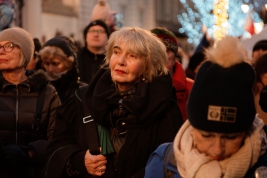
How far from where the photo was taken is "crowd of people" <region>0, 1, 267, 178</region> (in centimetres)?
338

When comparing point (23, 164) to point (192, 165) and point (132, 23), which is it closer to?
point (192, 165)

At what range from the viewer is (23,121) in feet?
19.3

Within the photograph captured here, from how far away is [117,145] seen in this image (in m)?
4.95

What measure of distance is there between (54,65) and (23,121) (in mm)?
1817

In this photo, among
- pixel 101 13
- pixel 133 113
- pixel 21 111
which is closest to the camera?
pixel 133 113

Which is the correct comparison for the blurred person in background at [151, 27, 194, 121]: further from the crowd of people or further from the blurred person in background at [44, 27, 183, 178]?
the blurred person in background at [44, 27, 183, 178]

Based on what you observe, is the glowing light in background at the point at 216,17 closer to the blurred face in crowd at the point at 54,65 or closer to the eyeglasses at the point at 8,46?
the blurred face in crowd at the point at 54,65

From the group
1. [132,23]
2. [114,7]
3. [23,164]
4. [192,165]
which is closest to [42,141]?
[23,164]

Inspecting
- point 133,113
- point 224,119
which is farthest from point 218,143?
point 133,113

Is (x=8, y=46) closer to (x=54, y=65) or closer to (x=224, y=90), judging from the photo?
(x=54, y=65)

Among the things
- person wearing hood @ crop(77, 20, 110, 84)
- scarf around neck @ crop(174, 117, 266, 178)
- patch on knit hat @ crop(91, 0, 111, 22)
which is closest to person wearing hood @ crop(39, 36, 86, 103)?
person wearing hood @ crop(77, 20, 110, 84)

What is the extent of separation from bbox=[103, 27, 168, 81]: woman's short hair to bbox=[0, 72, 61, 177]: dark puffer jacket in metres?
1.10

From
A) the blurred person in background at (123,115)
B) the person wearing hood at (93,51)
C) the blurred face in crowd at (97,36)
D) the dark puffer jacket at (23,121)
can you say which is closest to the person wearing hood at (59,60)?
the person wearing hood at (93,51)

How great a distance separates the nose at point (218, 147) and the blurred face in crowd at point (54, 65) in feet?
14.3
